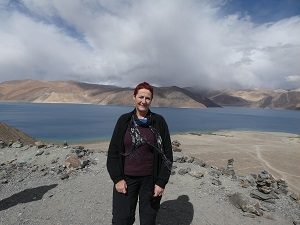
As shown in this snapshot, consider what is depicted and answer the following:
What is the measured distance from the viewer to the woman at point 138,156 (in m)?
4.60

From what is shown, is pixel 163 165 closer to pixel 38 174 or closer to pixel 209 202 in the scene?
pixel 209 202

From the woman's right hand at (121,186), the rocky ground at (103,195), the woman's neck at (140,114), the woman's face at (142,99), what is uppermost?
the woman's face at (142,99)

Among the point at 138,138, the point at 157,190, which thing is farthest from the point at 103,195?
the point at 138,138

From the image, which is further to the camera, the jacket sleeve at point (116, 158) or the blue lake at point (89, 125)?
the blue lake at point (89, 125)

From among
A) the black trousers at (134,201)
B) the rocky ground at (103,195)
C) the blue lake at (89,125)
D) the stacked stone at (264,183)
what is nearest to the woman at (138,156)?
the black trousers at (134,201)

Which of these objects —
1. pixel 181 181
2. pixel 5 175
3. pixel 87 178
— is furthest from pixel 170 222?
pixel 5 175

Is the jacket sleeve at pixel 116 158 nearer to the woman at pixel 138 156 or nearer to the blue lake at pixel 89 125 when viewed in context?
the woman at pixel 138 156

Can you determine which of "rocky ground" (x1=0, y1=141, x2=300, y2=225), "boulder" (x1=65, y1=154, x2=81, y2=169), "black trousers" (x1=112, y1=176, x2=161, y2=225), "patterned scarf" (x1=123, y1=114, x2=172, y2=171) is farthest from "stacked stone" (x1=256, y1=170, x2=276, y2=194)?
"patterned scarf" (x1=123, y1=114, x2=172, y2=171)

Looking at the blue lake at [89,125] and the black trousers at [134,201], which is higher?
the black trousers at [134,201]

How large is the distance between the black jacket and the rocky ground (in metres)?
2.86

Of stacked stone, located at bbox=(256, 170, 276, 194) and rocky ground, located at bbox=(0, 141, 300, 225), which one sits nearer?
rocky ground, located at bbox=(0, 141, 300, 225)

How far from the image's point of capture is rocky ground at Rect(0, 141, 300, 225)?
25.0ft

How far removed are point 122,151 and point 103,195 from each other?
4.32 meters

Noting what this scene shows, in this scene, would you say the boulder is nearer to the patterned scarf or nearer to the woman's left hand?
the woman's left hand
